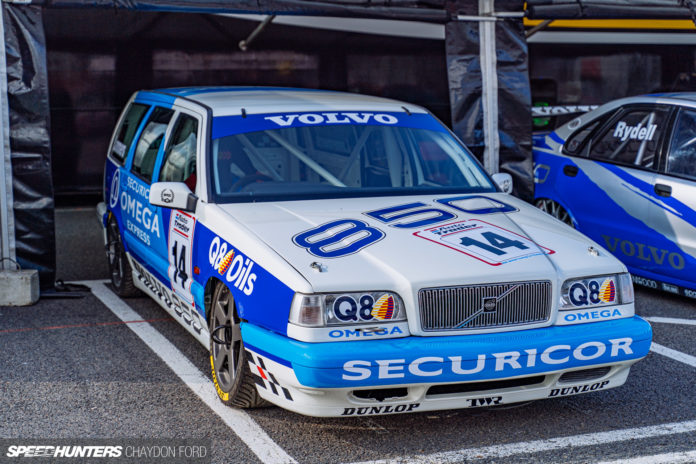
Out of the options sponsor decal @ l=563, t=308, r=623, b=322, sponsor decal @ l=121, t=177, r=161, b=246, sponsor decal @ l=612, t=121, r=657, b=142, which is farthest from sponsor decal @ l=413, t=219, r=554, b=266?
sponsor decal @ l=612, t=121, r=657, b=142

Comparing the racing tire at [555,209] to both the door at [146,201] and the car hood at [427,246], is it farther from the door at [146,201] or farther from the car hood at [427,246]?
the door at [146,201]

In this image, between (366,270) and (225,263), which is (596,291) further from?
(225,263)

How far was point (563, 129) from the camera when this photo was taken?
8203mm

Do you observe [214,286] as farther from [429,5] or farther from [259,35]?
[259,35]

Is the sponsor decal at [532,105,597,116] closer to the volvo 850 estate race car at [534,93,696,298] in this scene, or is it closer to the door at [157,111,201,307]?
the volvo 850 estate race car at [534,93,696,298]

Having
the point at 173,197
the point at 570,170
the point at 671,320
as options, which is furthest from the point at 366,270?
the point at 570,170

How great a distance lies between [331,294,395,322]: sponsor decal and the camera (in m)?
4.11

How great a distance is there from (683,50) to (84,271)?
806 centimetres

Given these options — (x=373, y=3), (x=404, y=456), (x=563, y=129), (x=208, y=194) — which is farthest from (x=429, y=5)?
(x=404, y=456)

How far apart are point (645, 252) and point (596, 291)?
2.79 m

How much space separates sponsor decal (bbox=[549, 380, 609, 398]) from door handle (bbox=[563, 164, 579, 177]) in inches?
137

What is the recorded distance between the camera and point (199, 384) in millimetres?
5195

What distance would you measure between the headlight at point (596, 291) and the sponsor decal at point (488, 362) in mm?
206
